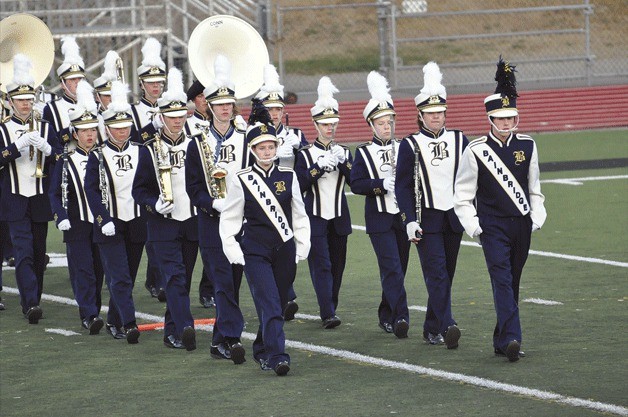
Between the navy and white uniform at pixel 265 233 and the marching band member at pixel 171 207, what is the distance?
41.1 inches

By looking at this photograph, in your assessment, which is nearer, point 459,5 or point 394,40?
point 394,40

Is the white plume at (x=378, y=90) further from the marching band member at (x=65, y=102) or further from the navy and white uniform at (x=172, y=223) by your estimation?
the marching band member at (x=65, y=102)

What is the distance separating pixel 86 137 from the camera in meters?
12.0

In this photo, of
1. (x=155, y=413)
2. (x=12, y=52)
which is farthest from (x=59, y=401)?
(x=12, y=52)

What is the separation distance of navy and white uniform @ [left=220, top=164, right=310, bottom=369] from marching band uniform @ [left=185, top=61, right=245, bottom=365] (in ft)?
1.44

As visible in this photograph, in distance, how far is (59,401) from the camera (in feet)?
31.0

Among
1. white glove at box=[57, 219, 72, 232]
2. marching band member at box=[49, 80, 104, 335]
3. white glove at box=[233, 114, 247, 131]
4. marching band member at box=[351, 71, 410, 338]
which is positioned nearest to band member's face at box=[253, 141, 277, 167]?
white glove at box=[233, 114, 247, 131]

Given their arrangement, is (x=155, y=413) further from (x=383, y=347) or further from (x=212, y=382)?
(x=383, y=347)

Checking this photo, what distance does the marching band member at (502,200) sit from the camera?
1013 cm

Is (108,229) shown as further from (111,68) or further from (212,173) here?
(111,68)

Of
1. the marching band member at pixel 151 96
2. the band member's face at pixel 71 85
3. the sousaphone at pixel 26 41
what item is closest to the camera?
the marching band member at pixel 151 96

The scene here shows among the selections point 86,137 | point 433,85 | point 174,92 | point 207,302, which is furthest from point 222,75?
point 207,302

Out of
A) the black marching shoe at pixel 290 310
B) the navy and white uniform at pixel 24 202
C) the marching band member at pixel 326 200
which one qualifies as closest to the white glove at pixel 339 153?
the marching band member at pixel 326 200

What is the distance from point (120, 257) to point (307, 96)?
56.8 ft
